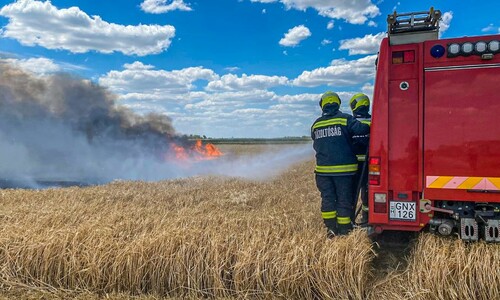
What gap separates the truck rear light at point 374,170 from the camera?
16.6 feet

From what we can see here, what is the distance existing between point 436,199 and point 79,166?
27992mm

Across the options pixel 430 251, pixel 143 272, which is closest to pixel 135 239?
pixel 143 272

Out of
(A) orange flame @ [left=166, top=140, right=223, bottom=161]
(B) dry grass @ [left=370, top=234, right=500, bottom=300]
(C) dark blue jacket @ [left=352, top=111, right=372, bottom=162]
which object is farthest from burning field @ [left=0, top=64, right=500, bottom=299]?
(A) orange flame @ [left=166, top=140, right=223, bottom=161]

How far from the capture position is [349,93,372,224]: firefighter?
6000 millimetres

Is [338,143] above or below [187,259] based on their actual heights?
above

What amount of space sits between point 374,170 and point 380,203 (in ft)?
1.37

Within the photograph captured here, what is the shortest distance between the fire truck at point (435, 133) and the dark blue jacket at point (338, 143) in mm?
951

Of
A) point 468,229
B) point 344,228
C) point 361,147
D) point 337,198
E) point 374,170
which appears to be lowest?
point 344,228

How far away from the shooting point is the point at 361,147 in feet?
20.4

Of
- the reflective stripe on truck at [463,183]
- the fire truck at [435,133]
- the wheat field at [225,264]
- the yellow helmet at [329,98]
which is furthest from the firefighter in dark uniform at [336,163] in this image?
the reflective stripe on truck at [463,183]

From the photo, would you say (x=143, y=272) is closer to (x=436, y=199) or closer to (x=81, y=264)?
(x=81, y=264)

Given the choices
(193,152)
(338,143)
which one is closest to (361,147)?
(338,143)

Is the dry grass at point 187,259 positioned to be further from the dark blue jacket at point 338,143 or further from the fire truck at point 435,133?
the dark blue jacket at point 338,143

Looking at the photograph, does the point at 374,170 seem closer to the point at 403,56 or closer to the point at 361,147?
the point at 361,147
